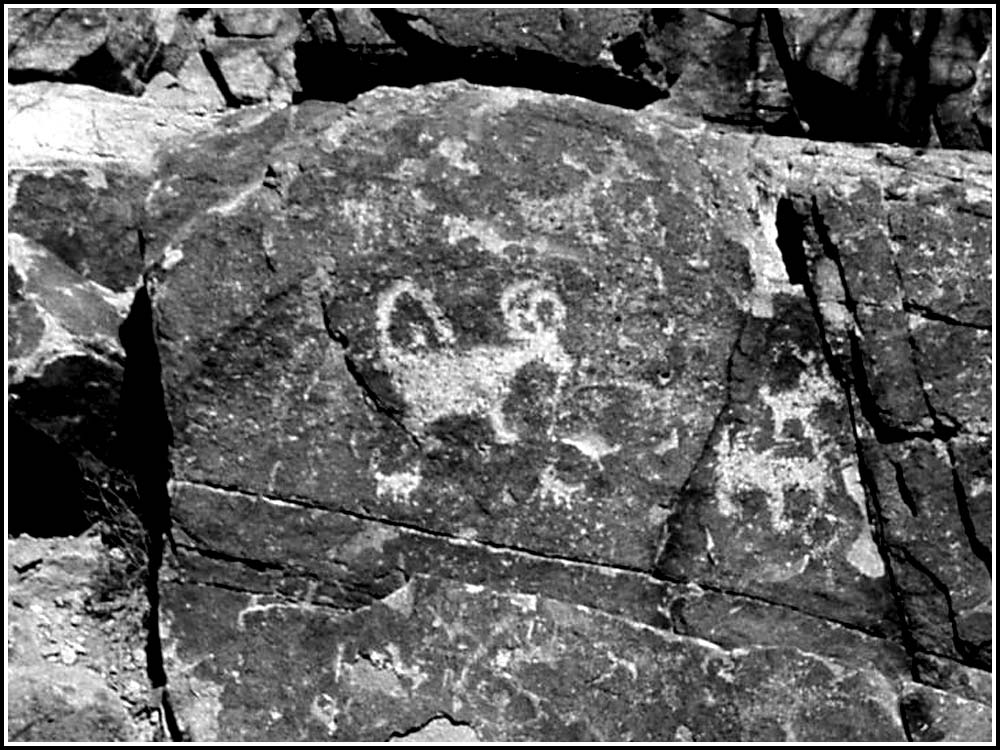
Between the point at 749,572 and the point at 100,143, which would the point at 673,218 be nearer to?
the point at 749,572

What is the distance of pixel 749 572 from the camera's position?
10.8 ft

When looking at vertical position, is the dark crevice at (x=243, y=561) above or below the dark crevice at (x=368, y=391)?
below

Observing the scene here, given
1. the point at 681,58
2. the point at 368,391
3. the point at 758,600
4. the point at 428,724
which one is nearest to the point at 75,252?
the point at 368,391

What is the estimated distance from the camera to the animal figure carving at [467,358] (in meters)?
A: 3.22

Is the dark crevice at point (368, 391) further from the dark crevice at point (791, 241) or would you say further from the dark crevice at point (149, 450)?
the dark crevice at point (791, 241)

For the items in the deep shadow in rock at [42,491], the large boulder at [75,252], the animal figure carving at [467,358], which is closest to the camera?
the animal figure carving at [467,358]

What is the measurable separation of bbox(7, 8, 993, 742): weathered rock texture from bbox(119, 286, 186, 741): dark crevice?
0.06m

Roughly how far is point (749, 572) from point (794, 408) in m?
0.36

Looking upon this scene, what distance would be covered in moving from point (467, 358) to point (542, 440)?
23cm

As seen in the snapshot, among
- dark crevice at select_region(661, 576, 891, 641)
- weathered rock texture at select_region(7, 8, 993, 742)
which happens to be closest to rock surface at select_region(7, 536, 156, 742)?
weathered rock texture at select_region(7, 8, 993, 742)

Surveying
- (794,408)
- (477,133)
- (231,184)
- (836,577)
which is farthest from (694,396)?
(231,184)

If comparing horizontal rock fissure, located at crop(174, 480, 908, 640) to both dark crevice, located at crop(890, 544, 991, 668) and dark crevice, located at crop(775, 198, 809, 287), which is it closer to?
dark crevice, located at crop(890, 544, 991, 668)

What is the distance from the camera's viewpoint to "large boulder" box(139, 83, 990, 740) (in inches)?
127

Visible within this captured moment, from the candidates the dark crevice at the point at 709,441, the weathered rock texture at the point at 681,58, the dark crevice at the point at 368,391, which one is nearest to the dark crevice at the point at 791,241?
the dark crevice at the point at 709,441
